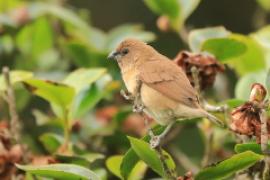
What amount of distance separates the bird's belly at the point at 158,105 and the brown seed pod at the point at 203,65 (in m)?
0.10

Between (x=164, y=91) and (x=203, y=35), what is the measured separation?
12.1 inches

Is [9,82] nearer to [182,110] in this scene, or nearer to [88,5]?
[182,110]

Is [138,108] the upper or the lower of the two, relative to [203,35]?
lower

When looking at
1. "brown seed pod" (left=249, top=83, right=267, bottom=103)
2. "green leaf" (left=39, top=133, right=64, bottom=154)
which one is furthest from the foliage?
"brown seed pod" (left=249, top=83, right=267, bottom=103)

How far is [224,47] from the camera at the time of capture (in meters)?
2.14

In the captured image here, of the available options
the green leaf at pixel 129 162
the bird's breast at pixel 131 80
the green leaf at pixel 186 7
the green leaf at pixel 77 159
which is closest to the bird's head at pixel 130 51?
the bird's breast at pixel 131 80

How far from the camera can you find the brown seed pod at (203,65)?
2.05 meters

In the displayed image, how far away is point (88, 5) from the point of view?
514cm

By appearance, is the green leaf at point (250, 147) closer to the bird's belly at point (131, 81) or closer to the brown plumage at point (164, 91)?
the brown plumage at point (164, 91)

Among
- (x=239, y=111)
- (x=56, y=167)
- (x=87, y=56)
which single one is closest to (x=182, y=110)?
(x=239, y=111)

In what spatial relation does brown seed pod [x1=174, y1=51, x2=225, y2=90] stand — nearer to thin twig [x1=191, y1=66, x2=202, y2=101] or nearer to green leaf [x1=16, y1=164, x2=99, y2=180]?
thin twig [x1=191, y1=66, x2=202, y2=101]

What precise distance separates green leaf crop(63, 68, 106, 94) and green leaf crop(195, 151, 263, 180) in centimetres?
56

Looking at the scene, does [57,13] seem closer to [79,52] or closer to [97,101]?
[79,52]

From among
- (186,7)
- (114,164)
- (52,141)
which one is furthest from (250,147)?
(186,7)
